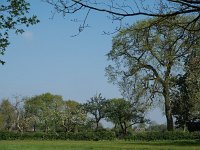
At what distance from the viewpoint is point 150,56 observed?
5422 cm

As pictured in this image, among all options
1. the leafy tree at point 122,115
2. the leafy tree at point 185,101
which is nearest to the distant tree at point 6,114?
the leafy tree at point 122,115

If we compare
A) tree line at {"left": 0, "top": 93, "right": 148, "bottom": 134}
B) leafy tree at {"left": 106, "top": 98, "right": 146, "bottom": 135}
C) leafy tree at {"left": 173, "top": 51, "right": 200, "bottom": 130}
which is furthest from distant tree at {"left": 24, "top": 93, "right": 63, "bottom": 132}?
leafy tree at {"left": 173, "top": 51, "right": 200, "bottom": 130}

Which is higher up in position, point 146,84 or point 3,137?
point 146,84

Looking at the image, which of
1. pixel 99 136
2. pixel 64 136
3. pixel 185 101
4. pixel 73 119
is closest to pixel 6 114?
pixel 73 119

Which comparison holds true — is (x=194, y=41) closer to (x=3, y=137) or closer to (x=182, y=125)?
(x=3, y=137)

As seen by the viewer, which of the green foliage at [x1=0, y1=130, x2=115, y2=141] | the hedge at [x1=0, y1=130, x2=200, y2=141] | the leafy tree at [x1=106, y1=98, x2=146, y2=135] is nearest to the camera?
the hedge at [x1=0, y1=130, x2=200, y2=141]

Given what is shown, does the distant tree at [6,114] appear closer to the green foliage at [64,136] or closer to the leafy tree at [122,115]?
the leafy tree at [122,115]

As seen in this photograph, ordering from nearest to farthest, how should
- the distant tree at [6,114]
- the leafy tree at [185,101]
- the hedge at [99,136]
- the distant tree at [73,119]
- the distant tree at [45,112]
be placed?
the leafy tree at [185,101] < the hedge at [99,136] < the distant tree at [73,119] < the distant tree at [45,112] < the distant tree at [6,114]

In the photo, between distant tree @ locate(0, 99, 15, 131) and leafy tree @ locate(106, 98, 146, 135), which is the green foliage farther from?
distant tree @ locate(0, 99, 15, 131)

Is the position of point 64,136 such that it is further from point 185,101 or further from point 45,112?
point 45,112

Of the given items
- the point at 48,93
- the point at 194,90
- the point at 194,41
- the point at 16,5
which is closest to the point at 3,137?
the point at 194,90

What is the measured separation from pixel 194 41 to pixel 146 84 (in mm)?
42956

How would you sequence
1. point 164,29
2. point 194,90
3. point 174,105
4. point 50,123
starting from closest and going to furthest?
point 164,29 → point 194,90 → point 174,105 → point 50,123

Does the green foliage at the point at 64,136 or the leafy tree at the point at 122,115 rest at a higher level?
the leafy tree at the point at 122,115
